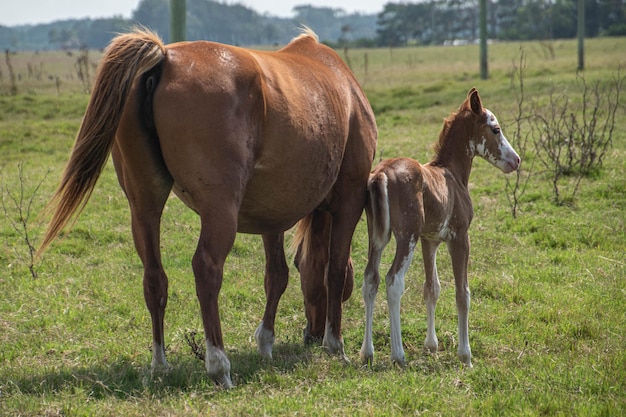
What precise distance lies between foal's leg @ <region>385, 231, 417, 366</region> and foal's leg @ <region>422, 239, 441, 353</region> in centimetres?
43

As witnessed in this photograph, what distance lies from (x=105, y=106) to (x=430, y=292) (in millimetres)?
2762

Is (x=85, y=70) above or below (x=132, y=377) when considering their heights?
above

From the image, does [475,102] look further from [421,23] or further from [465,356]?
[421,23]

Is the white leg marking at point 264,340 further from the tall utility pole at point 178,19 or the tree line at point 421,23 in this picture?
the tall utility pole at point 178,19

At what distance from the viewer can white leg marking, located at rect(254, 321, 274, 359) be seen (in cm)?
540

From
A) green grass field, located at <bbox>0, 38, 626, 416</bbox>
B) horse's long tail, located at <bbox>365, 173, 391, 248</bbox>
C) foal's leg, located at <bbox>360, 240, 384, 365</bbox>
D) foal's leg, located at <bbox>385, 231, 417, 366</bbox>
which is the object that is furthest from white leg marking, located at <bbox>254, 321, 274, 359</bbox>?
horse's long tail, located at <bbox>365, 173, 391, 248</bbox>

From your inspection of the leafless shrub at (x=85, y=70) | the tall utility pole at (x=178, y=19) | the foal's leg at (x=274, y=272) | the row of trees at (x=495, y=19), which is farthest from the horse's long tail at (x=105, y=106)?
the row of trees at (x=495, y=19)

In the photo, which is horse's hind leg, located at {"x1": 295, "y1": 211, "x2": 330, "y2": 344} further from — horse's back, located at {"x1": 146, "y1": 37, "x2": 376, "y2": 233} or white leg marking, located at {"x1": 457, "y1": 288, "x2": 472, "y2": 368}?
white leg marking, located at {"x1": 457, "y1": 288, "x2": 472, "y2": 368}

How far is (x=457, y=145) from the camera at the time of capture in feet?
19.6

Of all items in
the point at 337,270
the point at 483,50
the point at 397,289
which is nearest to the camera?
the point at 397,289

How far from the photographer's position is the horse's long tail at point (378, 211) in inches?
208

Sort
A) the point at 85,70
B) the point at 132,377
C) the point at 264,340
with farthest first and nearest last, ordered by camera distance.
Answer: the point at 85,70, the point at 264,340, the point at 132,377

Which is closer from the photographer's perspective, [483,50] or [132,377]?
[132,377]

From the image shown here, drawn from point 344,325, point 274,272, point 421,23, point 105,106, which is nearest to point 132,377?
point 274,272
